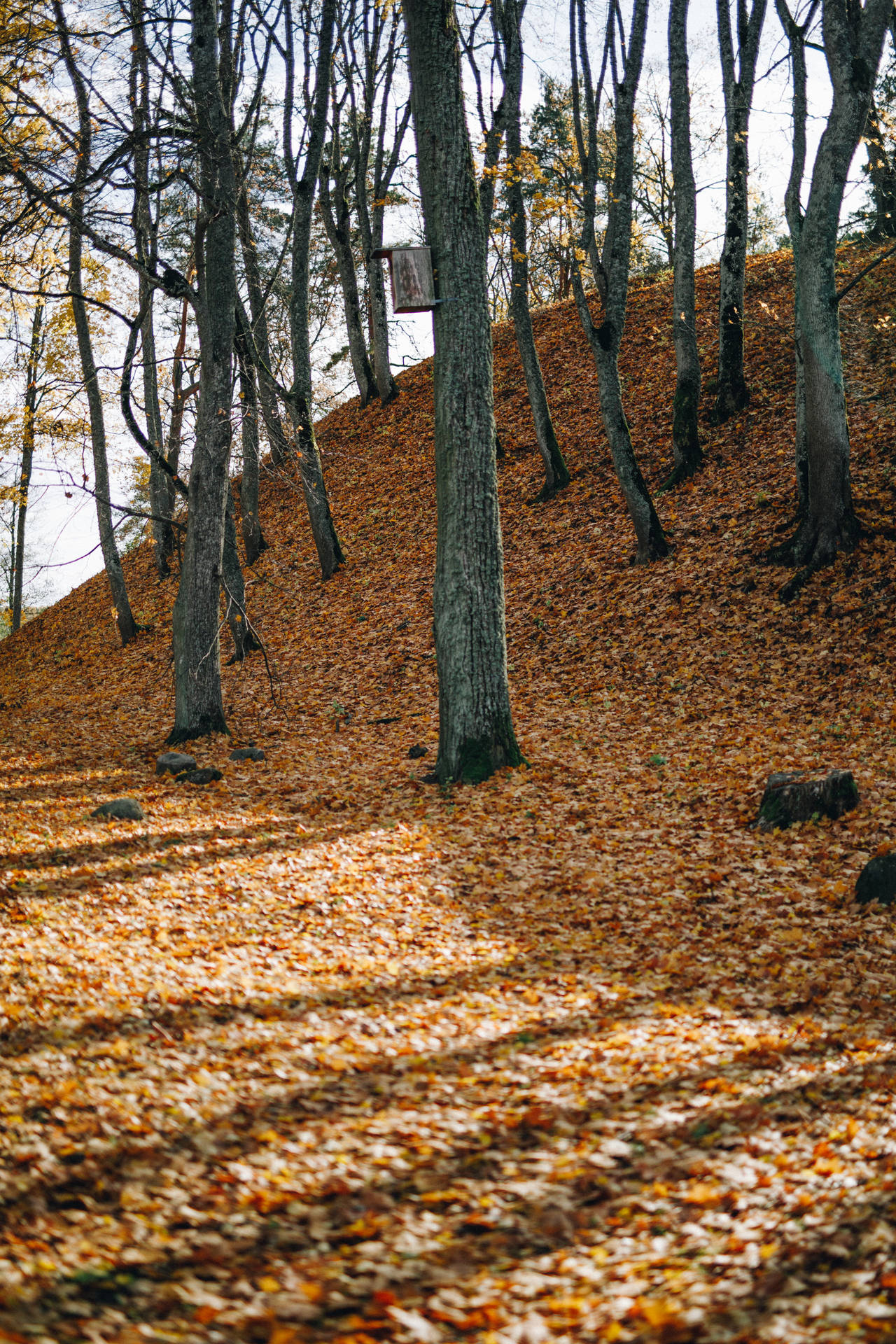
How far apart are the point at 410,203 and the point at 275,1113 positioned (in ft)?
76.0

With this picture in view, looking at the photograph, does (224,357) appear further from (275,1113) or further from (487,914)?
(275,1113)

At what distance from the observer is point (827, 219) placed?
9.09 meters

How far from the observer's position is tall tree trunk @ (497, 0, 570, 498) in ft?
Result: 41.2

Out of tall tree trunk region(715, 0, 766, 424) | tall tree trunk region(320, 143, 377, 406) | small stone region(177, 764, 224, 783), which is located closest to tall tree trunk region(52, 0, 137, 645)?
tall tree trunk region(320, 143, 377, 406)

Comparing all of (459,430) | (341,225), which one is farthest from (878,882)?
(341,225)

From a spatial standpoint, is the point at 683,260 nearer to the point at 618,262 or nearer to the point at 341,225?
the point at 618,262

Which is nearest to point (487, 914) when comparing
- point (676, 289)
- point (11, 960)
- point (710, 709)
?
point (11, 960)

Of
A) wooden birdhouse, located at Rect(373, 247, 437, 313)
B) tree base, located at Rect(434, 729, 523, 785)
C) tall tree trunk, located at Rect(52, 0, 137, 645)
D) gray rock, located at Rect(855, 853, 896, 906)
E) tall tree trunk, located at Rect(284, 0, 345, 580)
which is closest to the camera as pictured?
gray rock, located at Rect(855, 853, 896, 906)

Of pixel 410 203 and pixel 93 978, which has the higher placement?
pixel 410 203

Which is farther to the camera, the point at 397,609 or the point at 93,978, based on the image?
the point at 397,609

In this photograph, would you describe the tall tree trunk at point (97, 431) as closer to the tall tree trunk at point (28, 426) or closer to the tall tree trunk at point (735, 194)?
the tall tree trunk at point (28, 426)

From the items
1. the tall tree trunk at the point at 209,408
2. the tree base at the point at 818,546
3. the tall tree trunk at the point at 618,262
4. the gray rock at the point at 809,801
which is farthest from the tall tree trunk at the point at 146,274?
the tree base at the point at 818,546

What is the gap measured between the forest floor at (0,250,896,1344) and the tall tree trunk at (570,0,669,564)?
1242mm

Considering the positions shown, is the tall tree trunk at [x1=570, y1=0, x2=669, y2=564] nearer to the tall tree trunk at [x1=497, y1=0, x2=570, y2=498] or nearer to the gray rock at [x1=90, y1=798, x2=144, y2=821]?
the tall tree trunk at [x1=497, y1=0, x2=570, y2=498]
